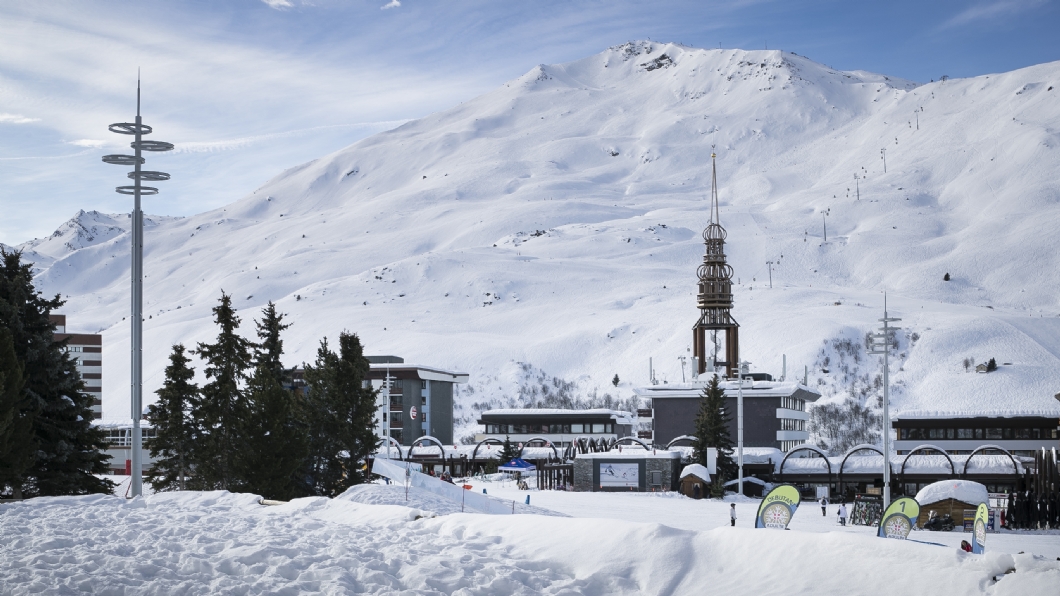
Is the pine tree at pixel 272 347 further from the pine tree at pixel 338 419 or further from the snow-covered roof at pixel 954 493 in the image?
the snow-covered roof at pixel 954 493

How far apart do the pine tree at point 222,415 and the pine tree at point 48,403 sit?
15.6 ft

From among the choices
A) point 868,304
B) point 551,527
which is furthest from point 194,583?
point 868,304

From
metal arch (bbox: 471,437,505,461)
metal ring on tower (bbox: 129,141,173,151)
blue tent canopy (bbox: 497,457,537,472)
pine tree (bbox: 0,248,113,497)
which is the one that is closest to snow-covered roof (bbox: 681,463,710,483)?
blue tent canopy (bbox: 497,457,537,472)

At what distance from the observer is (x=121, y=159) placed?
2705 centimetres

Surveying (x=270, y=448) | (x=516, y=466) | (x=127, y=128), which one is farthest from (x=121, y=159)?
(x=516, y=466)

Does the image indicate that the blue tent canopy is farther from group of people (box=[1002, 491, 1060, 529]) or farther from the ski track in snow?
the ski track in snow

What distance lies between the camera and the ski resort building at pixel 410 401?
101625mm

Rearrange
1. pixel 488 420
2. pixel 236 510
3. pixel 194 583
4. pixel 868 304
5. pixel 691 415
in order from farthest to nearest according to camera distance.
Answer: pixel 868 304 < pixel 488 420 < pixel 691 415 < pixel 236 510 < pixel 194 583

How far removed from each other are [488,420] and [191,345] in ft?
316

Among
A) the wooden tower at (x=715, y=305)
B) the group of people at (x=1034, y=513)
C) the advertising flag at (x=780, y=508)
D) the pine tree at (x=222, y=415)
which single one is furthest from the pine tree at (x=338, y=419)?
the wooden tower at (x=715, y=305)

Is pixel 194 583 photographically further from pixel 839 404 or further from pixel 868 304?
pixel 868 304

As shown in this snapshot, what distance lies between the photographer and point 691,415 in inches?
3533

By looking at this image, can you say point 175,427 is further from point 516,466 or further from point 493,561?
point 516,466

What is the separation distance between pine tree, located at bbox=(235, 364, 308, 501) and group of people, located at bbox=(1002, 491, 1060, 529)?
1252 inches
